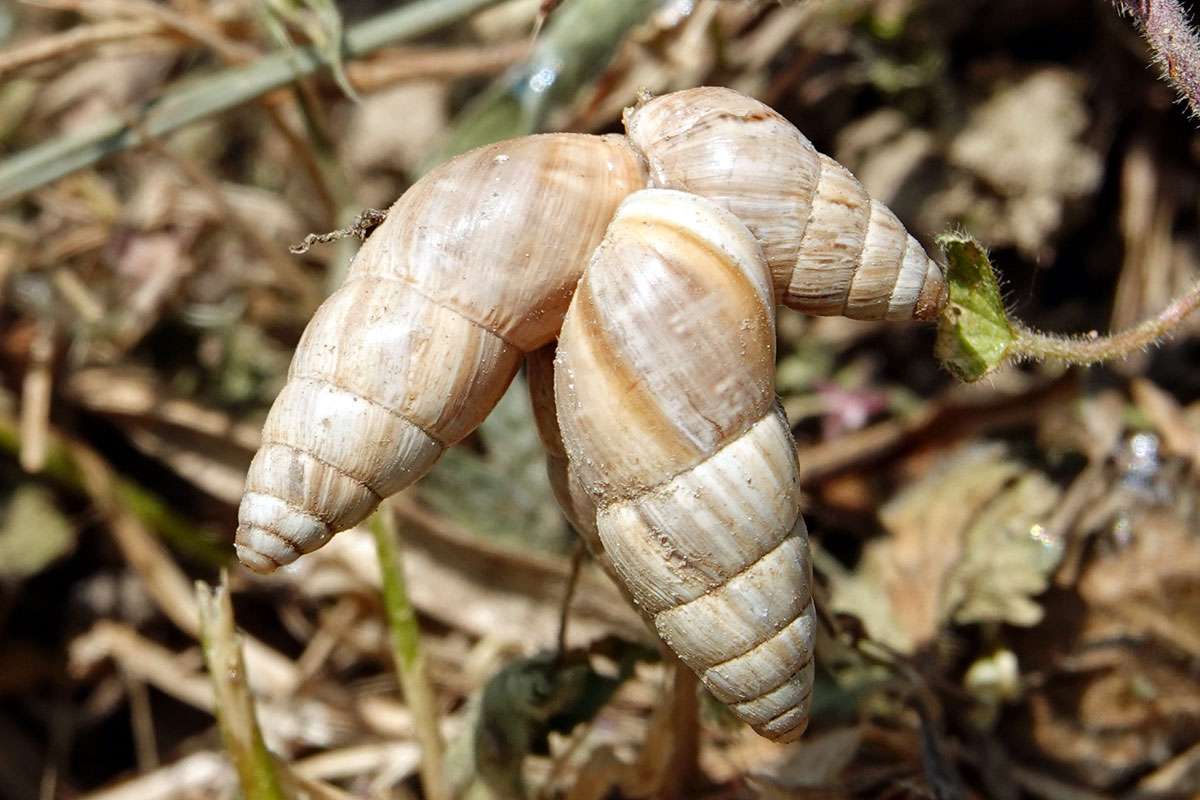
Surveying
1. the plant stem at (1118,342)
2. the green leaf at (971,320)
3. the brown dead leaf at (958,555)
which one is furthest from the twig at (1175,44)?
the brown dead leaf at (958,555)

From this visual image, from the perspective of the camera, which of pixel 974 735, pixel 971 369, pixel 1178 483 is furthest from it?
pixel 1178 483

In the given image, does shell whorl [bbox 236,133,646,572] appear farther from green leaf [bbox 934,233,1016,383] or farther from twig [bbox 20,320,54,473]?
twig [bbox 20,320,54,473]

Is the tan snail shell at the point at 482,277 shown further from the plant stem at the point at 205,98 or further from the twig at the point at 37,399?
the twig at the point at 37,399

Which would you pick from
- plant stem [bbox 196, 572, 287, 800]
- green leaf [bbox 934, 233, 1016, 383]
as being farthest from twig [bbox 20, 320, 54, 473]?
green leaf [bbox 934, 233, 1016, 383]

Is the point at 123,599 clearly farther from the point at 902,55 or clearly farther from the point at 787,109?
the point at 902,55

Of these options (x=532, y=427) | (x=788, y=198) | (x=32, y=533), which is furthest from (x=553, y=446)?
(x=32, y=533)

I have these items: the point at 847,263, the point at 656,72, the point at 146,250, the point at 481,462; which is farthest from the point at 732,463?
the point at 146,250
